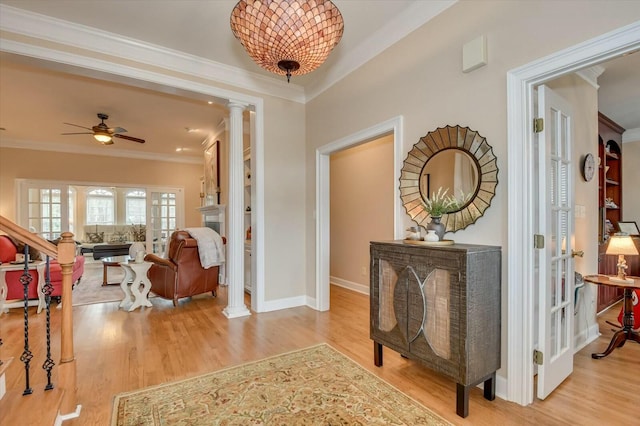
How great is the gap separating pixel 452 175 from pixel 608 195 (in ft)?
14.3

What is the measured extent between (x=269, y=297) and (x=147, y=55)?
3127mm

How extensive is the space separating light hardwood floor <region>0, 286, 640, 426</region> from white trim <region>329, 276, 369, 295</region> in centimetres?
70

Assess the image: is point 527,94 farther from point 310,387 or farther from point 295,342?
point 295,342

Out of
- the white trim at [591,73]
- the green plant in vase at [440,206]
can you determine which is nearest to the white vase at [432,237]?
the green plant in vase at [440,206]

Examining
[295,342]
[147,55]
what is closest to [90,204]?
[147,55]

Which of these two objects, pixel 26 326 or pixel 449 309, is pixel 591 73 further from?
pixel 26 326

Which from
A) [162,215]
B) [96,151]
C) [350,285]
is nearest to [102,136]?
[96,151]

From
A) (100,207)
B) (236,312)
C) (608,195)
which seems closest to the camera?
(236,312)

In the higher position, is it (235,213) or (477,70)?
(477,70)

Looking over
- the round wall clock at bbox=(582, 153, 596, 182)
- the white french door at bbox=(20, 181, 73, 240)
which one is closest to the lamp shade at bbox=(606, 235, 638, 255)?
the round wall clock at bbox=(582, 153, 596, 182)

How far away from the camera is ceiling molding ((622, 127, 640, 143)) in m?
5.29

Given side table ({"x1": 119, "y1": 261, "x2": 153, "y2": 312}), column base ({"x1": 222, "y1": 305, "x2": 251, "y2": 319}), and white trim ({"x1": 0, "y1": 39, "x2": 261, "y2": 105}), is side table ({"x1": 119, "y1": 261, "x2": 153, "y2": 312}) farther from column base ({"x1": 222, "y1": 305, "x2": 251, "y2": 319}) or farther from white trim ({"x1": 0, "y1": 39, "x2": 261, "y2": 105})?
white trim ({"x1": 0, "y1": 39, "x2": 261, "y2": 105})

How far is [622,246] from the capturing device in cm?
303

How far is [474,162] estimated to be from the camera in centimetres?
225
